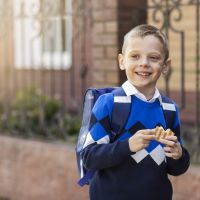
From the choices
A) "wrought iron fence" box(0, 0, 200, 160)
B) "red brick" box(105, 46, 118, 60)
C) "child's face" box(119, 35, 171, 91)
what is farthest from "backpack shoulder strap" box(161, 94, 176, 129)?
"red brick" box(105, 46, 118, 60)

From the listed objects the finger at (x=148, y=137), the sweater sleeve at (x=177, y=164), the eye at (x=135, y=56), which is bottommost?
the sweater sleeve at (x=177, y=164)

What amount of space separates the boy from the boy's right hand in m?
0.07

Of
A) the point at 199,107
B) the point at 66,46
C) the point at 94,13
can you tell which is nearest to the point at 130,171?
the point at 199,107

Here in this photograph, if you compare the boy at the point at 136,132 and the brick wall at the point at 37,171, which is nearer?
the boy at the point at 136,132

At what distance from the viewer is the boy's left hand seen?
284 centimetres

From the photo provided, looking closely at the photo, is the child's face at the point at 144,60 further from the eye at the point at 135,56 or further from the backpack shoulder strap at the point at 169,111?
the backpack shoulder strap at the point at 169,111

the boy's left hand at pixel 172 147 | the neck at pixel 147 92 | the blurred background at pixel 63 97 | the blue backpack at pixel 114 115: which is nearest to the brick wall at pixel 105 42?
the blurred background at pixel 63 97

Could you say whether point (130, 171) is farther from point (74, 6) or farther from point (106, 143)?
point (74, 6)

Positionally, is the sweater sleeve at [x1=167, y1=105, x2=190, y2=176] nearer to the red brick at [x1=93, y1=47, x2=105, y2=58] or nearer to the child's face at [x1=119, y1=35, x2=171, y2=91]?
the child's face at [x1=119, y1=35, x2=171, y2=91]

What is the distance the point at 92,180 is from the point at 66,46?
5.35m

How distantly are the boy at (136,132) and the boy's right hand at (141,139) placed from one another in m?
0.07

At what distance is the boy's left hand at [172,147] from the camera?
2842mm

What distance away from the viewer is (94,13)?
21.1 feet

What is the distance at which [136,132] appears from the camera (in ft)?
9.66
